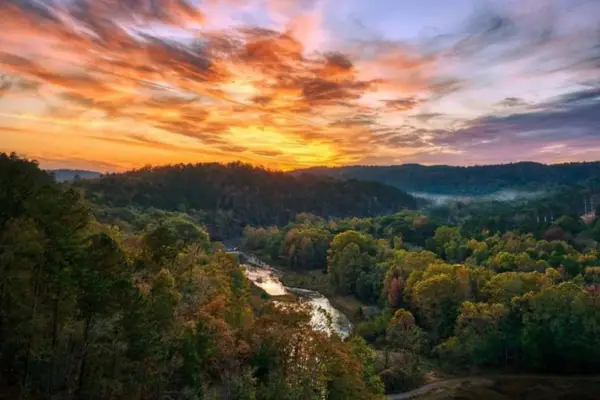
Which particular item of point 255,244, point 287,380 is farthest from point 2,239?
point 255,244

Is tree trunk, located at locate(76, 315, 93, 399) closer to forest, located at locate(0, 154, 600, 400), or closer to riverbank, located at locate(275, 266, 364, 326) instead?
forest, located at locate(0, 154, 600, 400)

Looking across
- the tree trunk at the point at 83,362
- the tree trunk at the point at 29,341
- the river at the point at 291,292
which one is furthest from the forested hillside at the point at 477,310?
the tree trunk at the point at 29,341

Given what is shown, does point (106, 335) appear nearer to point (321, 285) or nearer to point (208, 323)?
point (208, 323)

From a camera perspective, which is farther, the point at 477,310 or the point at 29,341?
the point at 477,310

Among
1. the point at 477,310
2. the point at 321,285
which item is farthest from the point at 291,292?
the point at 477,310

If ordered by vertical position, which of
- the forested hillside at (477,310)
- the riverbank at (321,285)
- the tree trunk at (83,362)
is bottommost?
the riverbank at (321,285)

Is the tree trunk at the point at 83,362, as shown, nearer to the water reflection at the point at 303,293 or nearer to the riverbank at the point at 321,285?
the water reflection at the point at 303,293

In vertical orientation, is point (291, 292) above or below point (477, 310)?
below

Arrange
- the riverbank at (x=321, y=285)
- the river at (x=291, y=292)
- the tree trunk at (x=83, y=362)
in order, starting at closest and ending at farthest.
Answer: the tree trunk at (x=83, y=362)
the river at (x=291, y=292)
the riverbank at (x=321, y=285)
